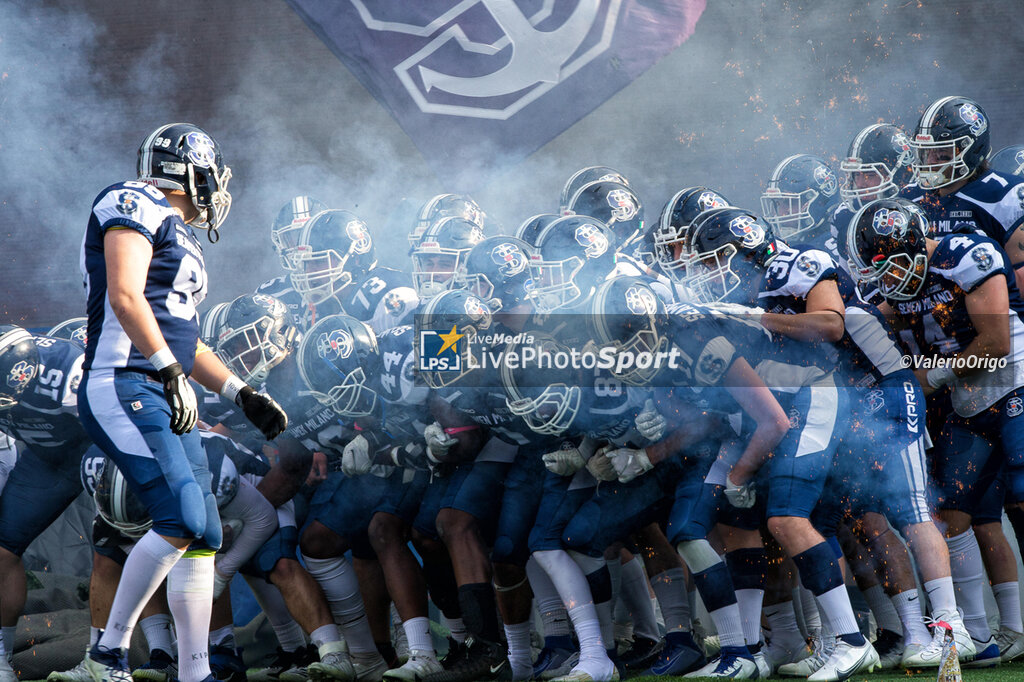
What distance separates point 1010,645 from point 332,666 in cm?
232

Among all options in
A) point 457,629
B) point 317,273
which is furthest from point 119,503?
point 317,273

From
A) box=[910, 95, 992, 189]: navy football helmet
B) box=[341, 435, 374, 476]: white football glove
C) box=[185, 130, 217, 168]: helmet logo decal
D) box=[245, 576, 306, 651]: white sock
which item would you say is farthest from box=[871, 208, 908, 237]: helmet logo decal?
box=[245, 576, 306, 651]: white sock

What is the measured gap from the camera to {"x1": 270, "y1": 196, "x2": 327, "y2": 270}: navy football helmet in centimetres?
504

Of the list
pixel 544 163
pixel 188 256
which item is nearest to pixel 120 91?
pixel 544 163

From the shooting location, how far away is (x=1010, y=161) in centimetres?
529

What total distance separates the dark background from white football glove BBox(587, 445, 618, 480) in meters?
3.07

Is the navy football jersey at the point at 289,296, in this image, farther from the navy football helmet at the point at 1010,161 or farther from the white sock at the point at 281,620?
the navy football helmet at the point at 1010,161

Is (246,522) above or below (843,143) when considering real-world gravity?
below

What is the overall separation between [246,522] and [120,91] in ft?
12.7

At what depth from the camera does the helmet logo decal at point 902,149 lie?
4828 mm

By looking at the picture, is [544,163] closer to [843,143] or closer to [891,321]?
[843,143]

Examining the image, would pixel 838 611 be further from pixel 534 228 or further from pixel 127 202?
pixel 127 202

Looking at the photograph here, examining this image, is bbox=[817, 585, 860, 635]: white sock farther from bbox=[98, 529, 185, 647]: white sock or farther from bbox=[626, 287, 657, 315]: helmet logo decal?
bbox=[98, 529, 185, 647]: white sock

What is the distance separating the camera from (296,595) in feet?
13.5
